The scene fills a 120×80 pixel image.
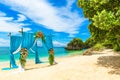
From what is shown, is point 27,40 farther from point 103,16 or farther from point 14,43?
point 103,16

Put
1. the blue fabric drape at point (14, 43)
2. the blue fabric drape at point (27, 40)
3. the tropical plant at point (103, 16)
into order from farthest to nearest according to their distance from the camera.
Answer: the blue fabric drape at point (14, 43), the blue fabric drape at point (27, 40), the tropical plant at point (103, 16)

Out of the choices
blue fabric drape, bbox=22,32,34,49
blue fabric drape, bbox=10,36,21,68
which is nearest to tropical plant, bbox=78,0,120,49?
blue fabric drape, bbox=22,32,34,49

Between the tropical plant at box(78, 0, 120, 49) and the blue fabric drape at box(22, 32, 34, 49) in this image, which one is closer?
the tropical plant at box(78, 0, 120, 49)

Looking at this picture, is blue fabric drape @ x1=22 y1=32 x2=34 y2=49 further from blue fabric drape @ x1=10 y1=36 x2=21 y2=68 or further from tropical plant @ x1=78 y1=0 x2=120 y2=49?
tropical plant @ x1=78 y1=0 x2=120 y2=49

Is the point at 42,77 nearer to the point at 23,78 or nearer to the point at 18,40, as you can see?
the point at 23,78

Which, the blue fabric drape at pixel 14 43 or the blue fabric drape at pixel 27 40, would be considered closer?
the blue fabric drape at pixel 27 40

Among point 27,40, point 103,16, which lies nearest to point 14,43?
point 27,40

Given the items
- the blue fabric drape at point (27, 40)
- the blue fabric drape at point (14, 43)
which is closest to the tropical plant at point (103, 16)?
the blue fabric drape at point (27, 40)

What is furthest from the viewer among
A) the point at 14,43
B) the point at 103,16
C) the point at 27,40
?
the point at 14,43

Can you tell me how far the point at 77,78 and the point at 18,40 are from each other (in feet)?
31.5

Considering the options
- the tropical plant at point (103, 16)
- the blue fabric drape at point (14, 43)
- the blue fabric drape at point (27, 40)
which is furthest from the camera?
the blue fabric drape at point (14, 43)

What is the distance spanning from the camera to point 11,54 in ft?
73.8

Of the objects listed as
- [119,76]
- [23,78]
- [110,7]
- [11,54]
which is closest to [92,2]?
[110,7]

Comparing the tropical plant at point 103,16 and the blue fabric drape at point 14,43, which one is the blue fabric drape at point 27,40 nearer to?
the blue fabric drape at point 14,43
